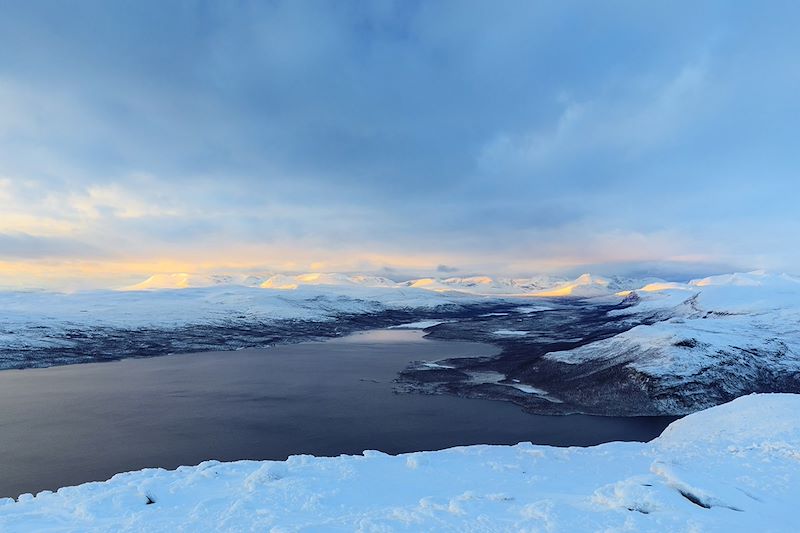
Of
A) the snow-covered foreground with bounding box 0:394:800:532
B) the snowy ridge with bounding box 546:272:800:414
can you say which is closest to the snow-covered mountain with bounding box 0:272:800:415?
the snowy ridge with bounding box 546:272:800:414

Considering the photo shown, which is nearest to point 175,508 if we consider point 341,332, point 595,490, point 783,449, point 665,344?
point 595,490

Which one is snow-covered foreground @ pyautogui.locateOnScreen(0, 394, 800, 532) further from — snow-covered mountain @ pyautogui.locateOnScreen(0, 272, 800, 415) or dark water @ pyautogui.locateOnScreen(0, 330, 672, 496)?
snow-covered mountain @ pyautogui.locateOnScreen(0, 272, 800, 415)

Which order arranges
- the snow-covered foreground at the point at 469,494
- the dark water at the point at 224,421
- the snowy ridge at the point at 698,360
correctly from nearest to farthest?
1. the snow-covered foreground at the point at 469,494
2. the dark water at the point at 224,421
3. the snowy ridge at the point at 698,360

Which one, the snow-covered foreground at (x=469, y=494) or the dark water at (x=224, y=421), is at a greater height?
the snow-covered foreground at (x=469, y=494)

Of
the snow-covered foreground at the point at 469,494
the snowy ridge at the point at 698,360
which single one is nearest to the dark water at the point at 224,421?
the snowy ridge at the point at 698,360

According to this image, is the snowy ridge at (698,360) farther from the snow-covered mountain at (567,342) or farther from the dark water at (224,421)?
the dark water at (224,421)

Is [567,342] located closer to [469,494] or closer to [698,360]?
[698,360]

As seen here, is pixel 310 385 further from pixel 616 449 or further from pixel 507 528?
pixel 507 528
